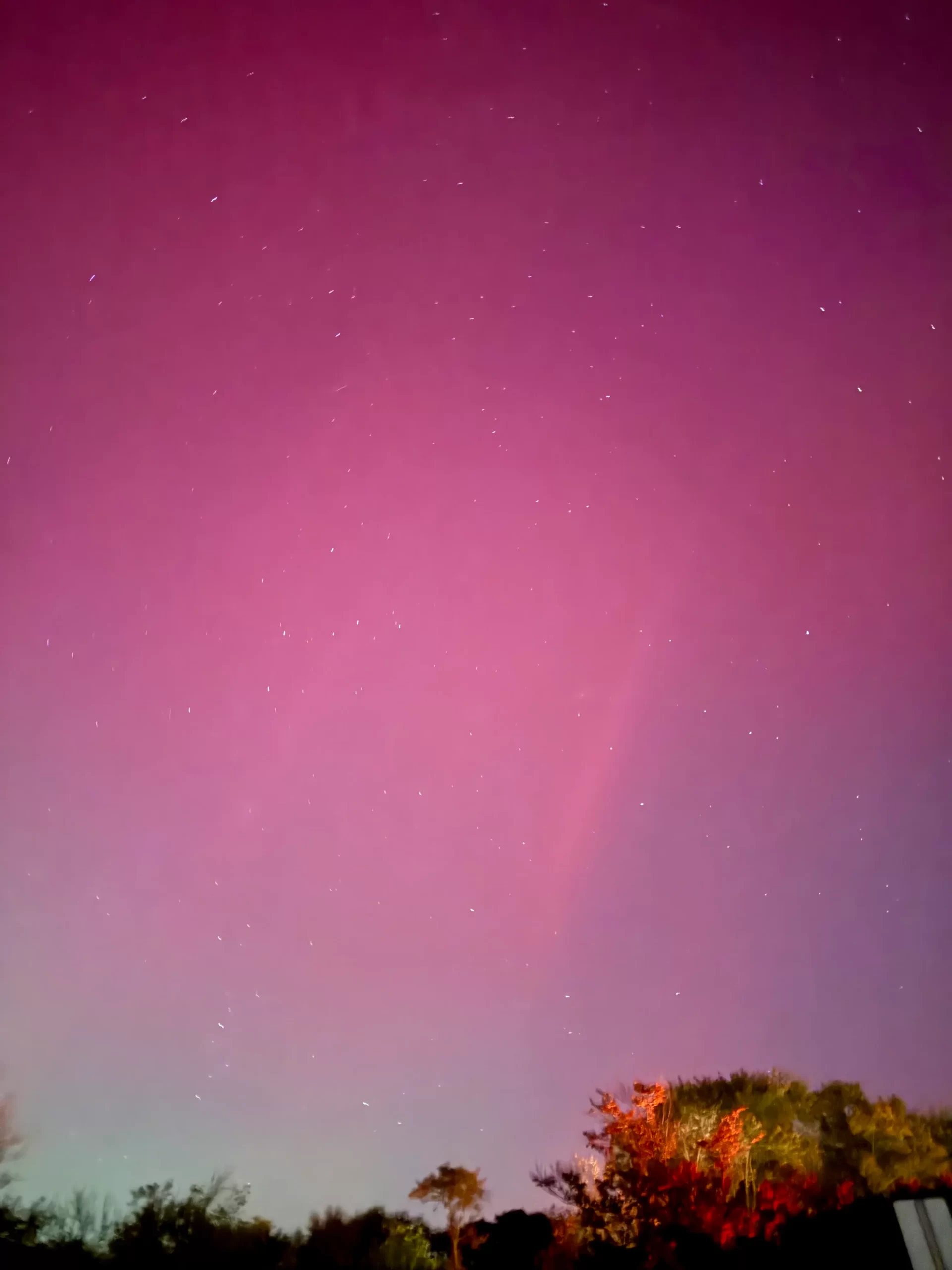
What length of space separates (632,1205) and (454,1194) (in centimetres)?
264

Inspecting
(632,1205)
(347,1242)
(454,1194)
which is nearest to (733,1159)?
(632,1205)

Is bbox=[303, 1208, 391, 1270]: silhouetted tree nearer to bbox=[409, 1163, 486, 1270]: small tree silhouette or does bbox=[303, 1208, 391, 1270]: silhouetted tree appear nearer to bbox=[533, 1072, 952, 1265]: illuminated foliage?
bbox=[409, 1163, 486, 1270]: small tree silhouette

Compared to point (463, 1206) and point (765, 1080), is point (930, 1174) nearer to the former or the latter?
point (765, 1080)

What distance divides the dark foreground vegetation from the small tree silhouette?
26mm

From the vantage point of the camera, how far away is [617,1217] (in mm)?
11406

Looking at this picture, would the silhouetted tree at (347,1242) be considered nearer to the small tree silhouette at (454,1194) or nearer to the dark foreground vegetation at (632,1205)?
the dark foreground vegetation at (632,1205)

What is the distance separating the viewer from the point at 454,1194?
12805mm

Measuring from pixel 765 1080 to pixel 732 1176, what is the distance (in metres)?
2.81

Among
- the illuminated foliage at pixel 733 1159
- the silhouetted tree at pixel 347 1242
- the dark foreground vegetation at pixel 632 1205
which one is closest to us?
the dark foreground vegetation at pixel 632 1205

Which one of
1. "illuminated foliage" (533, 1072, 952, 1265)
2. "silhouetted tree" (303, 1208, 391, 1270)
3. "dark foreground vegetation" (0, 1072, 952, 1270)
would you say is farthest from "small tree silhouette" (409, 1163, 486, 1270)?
"illuminated foliage" (533, 1072, 952, 1265)

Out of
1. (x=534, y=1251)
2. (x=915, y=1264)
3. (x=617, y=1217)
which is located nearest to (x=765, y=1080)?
(x=617, y=1217)

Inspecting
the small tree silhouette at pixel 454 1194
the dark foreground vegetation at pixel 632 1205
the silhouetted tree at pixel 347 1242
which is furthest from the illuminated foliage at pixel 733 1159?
the silhouetted tree at pixel 347 1242

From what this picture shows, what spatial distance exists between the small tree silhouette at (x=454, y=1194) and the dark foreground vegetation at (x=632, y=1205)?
1.0 inches

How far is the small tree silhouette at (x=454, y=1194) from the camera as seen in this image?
39.9ft
